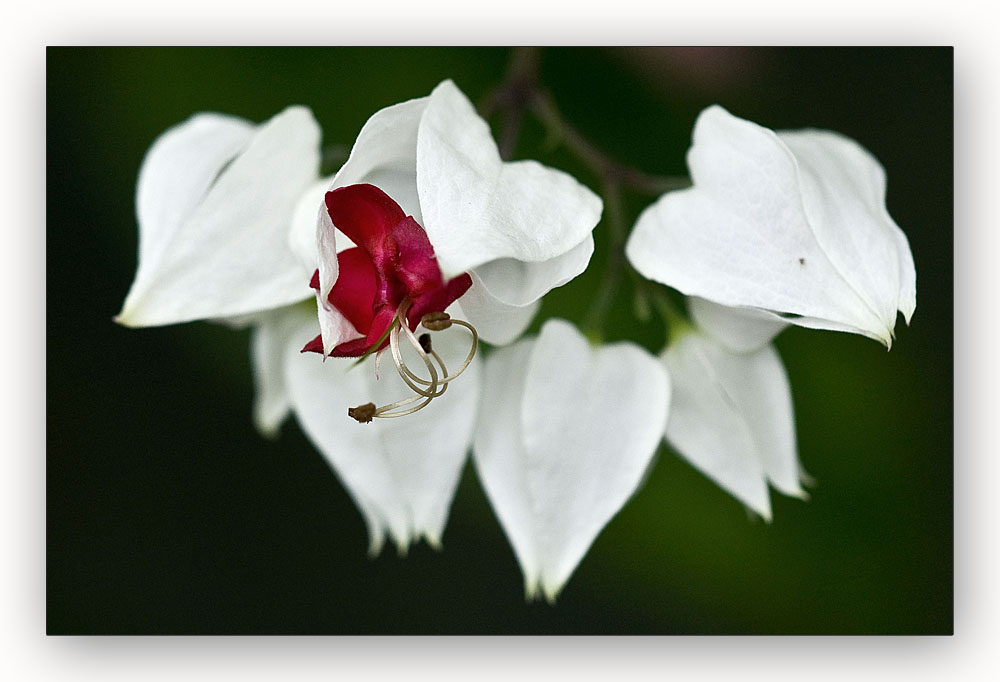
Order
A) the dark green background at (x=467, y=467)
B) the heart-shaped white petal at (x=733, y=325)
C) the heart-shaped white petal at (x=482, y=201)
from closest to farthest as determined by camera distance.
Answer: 1. the heart-shaped white petal at (x=482, y=201)
2. the heart-shaped white petal at (x=733, y=325)
3. the dark green background at (x=467, y=467)

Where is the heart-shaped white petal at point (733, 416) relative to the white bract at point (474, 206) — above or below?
below

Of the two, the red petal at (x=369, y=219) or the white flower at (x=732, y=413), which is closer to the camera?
the red petal at (x=369, y=219)

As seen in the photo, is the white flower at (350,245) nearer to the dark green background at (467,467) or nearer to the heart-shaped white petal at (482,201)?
the heart-shaped white petal at (482,201)

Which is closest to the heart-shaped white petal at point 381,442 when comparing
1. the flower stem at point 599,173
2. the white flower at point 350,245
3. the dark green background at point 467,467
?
the white flower at point 350,245

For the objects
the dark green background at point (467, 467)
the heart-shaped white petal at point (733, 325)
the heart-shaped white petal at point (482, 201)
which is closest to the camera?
the heart-shaped white petal at point (482, 201)

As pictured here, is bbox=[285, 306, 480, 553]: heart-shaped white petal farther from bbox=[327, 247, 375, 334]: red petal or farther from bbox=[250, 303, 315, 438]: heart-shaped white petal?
bbox=[327, 247, 375, 334]: red petal

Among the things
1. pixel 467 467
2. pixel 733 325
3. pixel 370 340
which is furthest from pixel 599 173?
pixel 467 467
